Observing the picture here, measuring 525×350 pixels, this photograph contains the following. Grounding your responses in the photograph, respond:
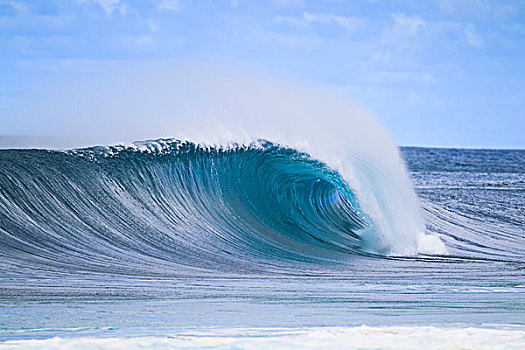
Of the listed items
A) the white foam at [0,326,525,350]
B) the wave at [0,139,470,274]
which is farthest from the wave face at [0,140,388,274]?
the white foam at [0,326,525,350]

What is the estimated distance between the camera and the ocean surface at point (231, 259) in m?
4.45

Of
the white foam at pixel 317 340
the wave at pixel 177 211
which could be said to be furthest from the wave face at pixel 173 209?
the white foam at pixel 317 340

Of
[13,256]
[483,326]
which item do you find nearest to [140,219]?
[13,256]

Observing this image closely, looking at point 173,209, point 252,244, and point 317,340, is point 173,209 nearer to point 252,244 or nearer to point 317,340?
point 252,244

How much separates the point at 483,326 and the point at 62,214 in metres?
5.57

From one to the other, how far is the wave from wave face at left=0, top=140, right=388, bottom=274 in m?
0.01

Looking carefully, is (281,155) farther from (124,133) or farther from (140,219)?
(124,133)

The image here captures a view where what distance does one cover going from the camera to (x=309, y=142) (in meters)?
11.6

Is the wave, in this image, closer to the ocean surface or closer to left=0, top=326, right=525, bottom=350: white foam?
the ocean surface

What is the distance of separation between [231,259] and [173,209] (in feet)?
6.71

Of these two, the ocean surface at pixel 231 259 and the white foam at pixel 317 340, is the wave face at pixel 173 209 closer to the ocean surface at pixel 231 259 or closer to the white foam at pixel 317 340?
the ocean surface at pixel 231 259

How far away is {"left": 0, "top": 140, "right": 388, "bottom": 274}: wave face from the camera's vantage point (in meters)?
8.02

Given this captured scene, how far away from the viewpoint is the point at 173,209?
1026 cm

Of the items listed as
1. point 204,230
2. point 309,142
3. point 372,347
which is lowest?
point 372,347
